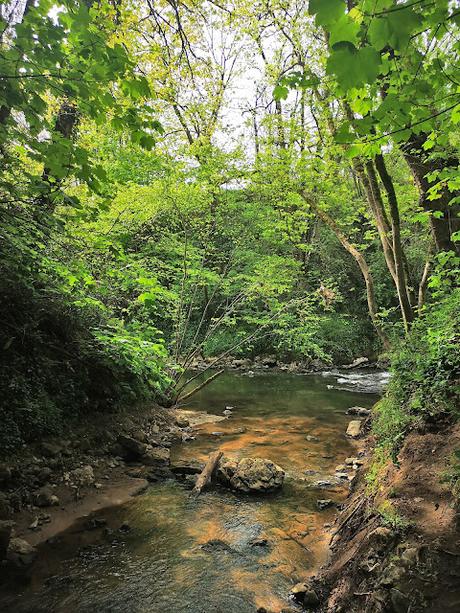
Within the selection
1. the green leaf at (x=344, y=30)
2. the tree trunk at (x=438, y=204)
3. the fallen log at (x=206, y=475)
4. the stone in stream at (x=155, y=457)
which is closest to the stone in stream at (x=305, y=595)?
the fallen log at (x=206, y=475)

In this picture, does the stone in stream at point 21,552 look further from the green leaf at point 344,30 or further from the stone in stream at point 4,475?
the green leaf at point 344,30

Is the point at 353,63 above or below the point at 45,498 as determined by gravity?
above

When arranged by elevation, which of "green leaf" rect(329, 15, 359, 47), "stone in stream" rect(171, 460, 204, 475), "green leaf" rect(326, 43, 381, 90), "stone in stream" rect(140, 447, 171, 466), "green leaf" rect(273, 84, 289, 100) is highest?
"green leaf" rect(273, 84, 289, 100)

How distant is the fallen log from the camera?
5.71m

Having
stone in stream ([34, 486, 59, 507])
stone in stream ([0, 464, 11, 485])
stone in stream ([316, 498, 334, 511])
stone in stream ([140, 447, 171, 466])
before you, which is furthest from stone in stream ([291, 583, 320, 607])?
stone in stream ([140, 447, 171, 466])

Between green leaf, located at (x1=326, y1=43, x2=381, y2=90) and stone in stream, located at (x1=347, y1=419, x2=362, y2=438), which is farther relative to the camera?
stone in stream, located at (x1=347, y1=419, x2=362, y2=438)

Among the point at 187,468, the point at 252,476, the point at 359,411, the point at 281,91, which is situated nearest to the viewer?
the point at 281,91

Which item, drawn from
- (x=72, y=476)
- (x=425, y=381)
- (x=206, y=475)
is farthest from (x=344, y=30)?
(x=206, y=475)

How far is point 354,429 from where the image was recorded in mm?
8617

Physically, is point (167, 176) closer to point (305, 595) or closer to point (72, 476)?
point (72, 476)

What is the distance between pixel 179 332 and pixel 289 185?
15.7 feet

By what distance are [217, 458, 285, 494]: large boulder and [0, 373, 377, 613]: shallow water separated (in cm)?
17

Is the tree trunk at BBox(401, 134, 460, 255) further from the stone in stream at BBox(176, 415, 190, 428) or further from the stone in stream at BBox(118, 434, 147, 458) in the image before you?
the stone in stream at BBox(176, 415, 190, 428)

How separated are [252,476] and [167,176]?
7258 mm
